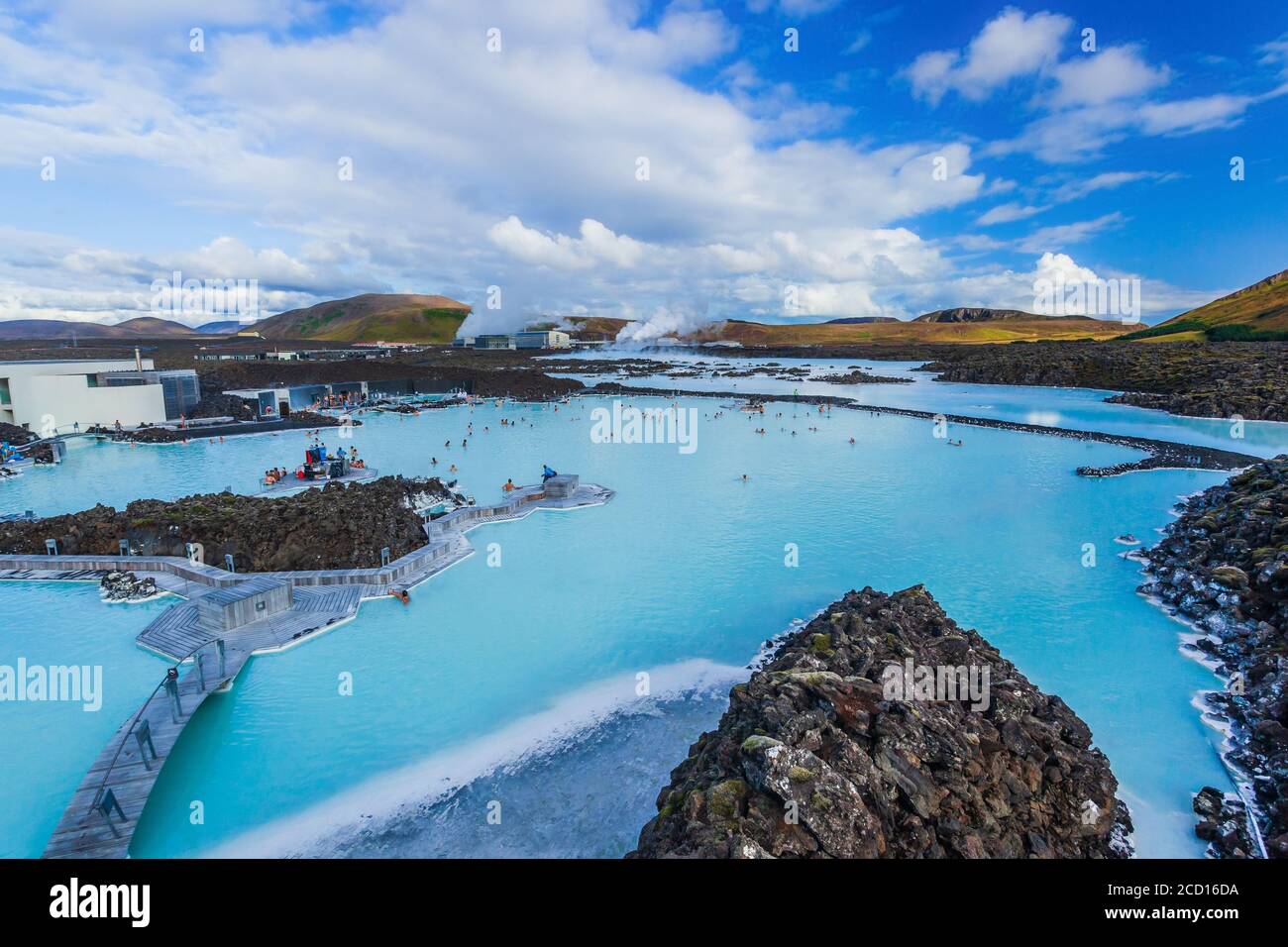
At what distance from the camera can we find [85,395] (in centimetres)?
3350

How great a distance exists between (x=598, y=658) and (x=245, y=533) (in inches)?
381

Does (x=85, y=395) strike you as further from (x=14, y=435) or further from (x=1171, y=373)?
(x=1171, y=373)

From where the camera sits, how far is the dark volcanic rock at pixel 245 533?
14.7 m

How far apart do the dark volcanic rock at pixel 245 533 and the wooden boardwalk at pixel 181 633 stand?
49 cm

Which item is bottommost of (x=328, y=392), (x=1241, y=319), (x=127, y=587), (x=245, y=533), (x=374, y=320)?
(x=127, y=587)

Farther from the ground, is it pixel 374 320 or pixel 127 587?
pixel 374 320

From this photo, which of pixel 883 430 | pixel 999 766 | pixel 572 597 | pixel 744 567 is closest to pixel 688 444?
pixel 883 430

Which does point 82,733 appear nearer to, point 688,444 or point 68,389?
point 688,444

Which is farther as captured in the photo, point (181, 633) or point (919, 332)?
point (919, 332)

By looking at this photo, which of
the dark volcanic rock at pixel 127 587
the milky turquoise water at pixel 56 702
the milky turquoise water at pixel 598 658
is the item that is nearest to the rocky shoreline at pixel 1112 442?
the milky turquoise water at pixel 598 658

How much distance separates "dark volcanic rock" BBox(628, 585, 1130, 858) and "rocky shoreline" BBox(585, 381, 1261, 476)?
21.5 metres

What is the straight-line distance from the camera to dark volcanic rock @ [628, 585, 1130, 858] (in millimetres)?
5664

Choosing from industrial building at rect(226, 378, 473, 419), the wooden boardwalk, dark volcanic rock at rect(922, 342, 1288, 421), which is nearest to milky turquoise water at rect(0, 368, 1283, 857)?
the wooden boardwalk

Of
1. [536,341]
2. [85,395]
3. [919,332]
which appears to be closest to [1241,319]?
[919,332]
